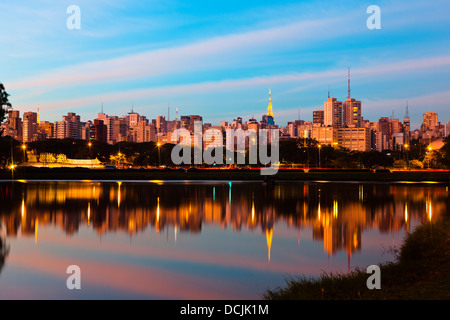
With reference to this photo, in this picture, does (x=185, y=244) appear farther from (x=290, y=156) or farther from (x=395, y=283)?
(x=290, y=156)

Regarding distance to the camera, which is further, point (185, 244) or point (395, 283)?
point (185, 244)

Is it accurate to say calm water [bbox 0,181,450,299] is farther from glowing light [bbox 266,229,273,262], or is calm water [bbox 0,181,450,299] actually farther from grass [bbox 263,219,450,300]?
grass [bbox 263,219,450,300]

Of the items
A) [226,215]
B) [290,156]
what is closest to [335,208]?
[226,215]

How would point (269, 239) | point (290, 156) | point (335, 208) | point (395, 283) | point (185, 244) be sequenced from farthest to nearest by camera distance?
point (290, 156), point (335, 208), point (269, 239), point (185, 244), point (395, 283)

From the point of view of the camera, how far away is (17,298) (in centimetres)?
966


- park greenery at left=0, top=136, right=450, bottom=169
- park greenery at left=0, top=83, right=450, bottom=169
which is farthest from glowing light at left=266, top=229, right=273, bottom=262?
park greenery at left=0, top=136, right=450, bottom=169

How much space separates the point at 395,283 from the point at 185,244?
7036mm

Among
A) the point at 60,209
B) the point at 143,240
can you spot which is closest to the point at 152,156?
the point at 60,209

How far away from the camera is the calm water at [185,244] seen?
1084 cm

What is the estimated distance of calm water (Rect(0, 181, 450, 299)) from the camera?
10.8m

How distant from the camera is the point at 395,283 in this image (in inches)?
401

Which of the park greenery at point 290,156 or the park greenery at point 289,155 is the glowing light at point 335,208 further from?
the park greenery at point 290,156

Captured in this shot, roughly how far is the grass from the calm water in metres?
0.76

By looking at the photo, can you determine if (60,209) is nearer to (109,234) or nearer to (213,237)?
(109,234)
